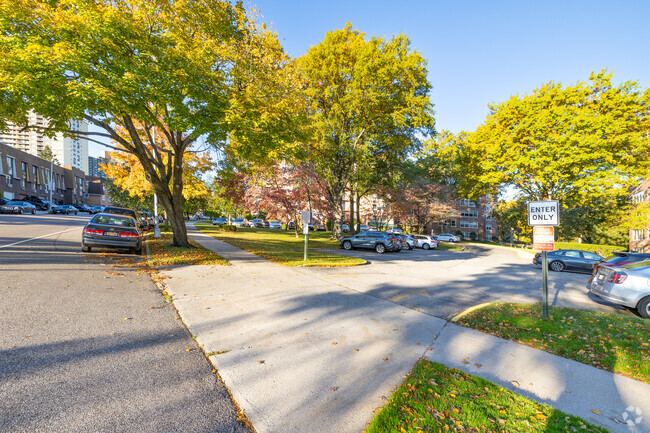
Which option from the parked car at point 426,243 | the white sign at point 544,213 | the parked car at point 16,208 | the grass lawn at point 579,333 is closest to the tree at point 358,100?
the parked car at point 426,243

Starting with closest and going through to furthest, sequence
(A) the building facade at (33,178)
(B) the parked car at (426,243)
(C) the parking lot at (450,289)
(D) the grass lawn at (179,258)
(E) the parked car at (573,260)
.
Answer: (C) the parking lot at (450,289) < (D) the grass lawn at (179,258) < (E) the parked car at (573,260) < (B) the parked car at (426,243) < (A) the building facade at (33,178)

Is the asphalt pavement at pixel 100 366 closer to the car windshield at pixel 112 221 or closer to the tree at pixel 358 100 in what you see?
the car windshield at pixel 112 221

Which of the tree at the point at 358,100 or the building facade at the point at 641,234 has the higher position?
the tree at the point at 358,100

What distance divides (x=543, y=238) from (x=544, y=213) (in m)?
0.54

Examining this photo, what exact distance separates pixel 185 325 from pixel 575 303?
1051cm

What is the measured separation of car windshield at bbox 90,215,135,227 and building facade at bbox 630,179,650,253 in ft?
141

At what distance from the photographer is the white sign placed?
5.85m

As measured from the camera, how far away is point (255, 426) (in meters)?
2.57

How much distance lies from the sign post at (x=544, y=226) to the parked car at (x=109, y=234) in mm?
13105

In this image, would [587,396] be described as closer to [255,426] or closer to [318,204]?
[255,426]

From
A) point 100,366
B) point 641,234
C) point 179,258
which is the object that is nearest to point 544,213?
point 100,366

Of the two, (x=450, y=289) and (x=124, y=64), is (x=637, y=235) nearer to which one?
(x=450, y=289)

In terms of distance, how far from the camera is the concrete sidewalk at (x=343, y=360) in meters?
2.95

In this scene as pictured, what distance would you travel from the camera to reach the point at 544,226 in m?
6.12
